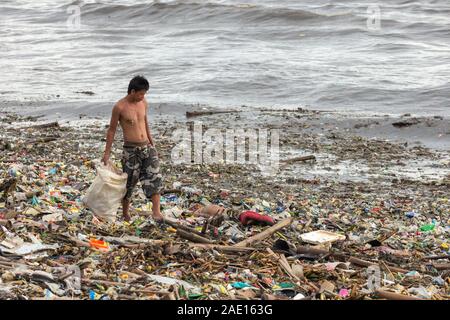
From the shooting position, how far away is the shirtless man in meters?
8.03

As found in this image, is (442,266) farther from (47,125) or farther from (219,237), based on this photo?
(47,125)

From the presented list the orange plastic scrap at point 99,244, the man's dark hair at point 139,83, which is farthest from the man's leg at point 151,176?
the orange plastic scrap at point 99,244

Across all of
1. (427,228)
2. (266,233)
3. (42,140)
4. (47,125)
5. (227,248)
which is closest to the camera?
(227,248)

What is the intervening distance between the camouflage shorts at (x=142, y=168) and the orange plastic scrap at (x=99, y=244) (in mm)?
1002

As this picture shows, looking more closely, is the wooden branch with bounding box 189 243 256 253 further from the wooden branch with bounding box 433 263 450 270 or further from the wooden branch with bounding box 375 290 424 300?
the wooden branch with bounding box 433 263 450 270

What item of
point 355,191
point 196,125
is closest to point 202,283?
point 355,191

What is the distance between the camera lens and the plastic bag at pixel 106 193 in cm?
788

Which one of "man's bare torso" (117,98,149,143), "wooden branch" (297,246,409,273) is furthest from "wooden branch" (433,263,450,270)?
"man's bare torso" (117,98,149,143)

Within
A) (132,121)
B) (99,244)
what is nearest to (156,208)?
(132,121)

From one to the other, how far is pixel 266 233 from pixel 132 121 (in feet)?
6.08

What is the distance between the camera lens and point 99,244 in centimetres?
721

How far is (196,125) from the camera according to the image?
15375mm

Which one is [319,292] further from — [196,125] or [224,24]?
[224,24]
